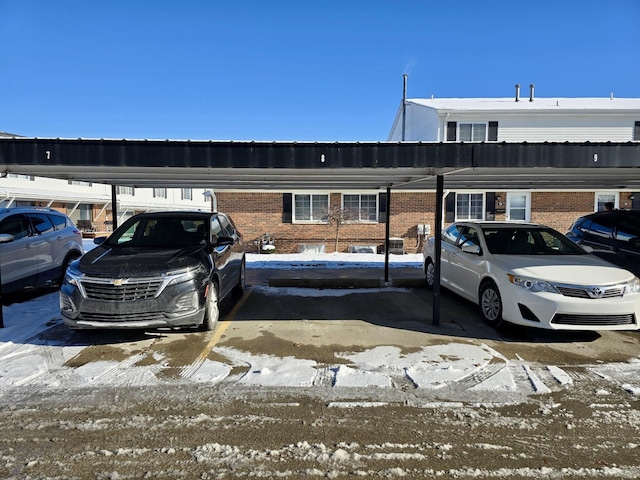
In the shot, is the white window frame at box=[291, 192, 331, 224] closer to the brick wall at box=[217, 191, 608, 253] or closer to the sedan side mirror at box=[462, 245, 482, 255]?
the brick wall at box=[217, 191, 608, 253]

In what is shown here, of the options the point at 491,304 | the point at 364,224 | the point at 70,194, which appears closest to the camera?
the point at 491,304

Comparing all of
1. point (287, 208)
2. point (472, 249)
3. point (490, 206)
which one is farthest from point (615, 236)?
point (287, 208)

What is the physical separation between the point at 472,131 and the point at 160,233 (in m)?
16.1

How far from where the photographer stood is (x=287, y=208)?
16.3m

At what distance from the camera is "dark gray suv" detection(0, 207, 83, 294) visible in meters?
6.82

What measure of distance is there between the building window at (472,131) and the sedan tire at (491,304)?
1392 centimetres

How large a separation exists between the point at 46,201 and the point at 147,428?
26891 millimetres

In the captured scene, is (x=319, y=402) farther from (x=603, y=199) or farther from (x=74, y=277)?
(x=603, y=199)

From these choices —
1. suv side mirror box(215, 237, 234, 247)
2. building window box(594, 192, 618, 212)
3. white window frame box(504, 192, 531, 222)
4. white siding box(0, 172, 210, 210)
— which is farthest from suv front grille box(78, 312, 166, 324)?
building window box(594, 192, 618, 212)

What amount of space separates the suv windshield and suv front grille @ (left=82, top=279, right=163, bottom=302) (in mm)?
1190

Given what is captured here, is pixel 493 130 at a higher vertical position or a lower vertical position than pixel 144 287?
higher

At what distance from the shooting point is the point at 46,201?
2481 centimetres

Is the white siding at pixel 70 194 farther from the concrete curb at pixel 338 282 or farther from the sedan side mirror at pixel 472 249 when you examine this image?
the sedan side mirror at pixel 472 249

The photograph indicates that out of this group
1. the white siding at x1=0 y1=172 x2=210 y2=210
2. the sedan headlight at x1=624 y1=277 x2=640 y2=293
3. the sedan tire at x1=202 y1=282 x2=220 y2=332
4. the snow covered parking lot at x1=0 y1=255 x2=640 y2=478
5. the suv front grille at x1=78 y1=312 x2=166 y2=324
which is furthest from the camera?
the white siding at x1=0 y1=172 x2=210 y2=210
